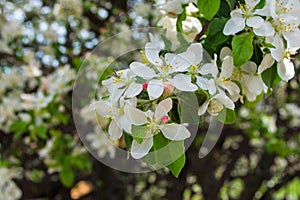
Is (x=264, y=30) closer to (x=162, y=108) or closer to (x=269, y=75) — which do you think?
(x=269, y=75)

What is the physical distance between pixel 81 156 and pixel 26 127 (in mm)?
296

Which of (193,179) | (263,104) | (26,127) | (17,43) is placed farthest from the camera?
(193,179)

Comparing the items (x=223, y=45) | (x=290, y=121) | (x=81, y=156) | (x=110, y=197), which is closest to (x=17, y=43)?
(x=81, y=156)

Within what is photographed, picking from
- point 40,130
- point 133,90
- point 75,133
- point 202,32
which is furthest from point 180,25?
point 75,133

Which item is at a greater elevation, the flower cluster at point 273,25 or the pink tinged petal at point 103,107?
the flower cluster at point 273,25

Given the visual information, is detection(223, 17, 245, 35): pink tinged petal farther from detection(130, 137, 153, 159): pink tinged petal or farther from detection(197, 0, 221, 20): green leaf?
detection(130, 137, 153, 159): pink tinged petal

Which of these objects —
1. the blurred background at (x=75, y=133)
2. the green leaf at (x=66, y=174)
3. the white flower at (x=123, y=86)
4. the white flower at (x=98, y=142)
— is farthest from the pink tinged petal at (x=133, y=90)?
the green leaf at (x=66, y=174)

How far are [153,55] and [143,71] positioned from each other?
55 mm

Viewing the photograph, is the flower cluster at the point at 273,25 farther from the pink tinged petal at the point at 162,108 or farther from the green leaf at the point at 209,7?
the pink tinged petal at the point at 162,108

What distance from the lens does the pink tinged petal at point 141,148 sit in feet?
2.17

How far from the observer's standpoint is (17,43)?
2.23m

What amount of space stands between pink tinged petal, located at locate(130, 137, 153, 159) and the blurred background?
91 cm

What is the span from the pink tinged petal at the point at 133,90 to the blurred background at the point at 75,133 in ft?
3.05

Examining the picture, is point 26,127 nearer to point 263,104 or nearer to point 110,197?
point 110,197
